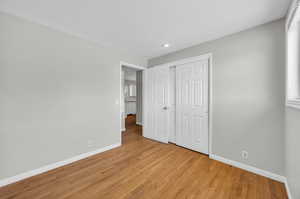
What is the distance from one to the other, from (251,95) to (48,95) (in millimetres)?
3436

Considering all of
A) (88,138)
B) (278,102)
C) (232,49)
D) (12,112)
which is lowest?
(88,138)

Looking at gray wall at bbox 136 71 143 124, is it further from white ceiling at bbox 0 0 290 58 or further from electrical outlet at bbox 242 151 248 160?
electrical outlet at bbox 242 151 248 160

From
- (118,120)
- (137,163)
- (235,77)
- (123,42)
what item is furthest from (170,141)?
(123,42)

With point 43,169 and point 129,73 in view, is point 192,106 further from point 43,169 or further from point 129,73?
point 129,73

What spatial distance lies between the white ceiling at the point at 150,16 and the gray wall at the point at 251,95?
0.26m

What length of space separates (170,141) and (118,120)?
59.9 inches

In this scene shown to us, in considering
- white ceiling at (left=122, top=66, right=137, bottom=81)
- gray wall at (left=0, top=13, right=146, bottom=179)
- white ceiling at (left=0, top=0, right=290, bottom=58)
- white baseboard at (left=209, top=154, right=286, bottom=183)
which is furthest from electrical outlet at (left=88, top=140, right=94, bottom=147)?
white ceiling at (left=122, top=66, right=137, bottom=81)

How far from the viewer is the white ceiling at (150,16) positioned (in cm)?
149

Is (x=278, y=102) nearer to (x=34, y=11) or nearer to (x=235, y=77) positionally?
(x=235, y=77)

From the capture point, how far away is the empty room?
1521mm

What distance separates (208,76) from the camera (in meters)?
2.45

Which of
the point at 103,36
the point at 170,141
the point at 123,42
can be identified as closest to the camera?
the point at 103,36

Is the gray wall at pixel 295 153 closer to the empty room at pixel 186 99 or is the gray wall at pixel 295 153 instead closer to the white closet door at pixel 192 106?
the empty room at pixel 186 99

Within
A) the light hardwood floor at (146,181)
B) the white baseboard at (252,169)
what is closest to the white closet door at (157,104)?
the light hardwood floor at (146,181)
